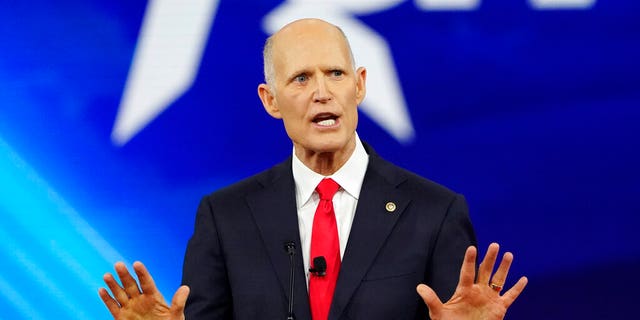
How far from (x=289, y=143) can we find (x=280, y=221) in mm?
1249

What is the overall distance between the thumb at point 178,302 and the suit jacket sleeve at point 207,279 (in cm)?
24

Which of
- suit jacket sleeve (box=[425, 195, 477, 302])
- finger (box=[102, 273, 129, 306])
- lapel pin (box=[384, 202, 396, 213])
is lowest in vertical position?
suit jacket sleeve (box=[425, 195, 477, 302])

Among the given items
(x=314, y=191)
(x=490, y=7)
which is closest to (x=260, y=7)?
(x=490, y=7)

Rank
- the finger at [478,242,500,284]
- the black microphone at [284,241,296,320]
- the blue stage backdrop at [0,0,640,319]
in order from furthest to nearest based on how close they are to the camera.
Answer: the blue stage backdrop at [0,0,640,319] → the black microphone at [284,241,296,320] → the finger at [478,242,500,284]

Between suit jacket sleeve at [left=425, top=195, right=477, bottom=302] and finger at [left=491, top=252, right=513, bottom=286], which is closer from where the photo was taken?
finger at [left=491, top=252, right=513, bottom=286]

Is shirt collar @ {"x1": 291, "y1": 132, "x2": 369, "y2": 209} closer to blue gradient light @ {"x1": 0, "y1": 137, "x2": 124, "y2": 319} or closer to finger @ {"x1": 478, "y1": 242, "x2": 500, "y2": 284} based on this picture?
finger @ {"x1": 478, "y1": 242, "x2": 500, "y2": 284}

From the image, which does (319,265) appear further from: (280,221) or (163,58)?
(163,58)

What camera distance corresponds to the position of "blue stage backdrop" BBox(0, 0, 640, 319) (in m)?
3.71

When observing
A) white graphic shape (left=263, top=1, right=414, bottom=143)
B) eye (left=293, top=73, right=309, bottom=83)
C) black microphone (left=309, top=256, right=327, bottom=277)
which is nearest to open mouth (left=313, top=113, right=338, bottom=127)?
eye (left=293, top=73, right=309, bottom=83)

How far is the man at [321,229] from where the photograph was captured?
2.44 m

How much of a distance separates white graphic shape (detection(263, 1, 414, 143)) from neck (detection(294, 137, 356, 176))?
1.07 metres

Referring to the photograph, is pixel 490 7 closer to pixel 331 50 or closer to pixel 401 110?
pixel 401 110

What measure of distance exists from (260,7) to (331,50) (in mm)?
1197

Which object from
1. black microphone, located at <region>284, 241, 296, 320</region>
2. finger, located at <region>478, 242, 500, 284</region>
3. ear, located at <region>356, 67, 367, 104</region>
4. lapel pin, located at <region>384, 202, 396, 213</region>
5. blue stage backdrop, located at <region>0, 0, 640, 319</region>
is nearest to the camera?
finger, located at <region>478, 242, 500, 284</region>
